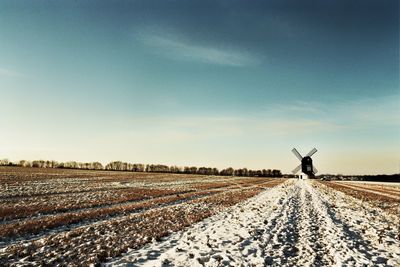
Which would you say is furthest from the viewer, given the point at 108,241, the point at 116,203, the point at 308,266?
the point at 116,203

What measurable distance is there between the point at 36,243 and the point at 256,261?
323 inches

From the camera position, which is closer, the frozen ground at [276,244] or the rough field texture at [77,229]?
the rough field texture at [77,229]

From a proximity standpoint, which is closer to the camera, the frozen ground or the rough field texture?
the rough field texture

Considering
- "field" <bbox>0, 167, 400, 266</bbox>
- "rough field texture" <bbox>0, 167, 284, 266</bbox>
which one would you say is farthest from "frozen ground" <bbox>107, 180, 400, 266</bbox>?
"rough field texture" <bbox>0, 167, 284, 266</bbox>

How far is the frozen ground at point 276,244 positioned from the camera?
10438 millimetres

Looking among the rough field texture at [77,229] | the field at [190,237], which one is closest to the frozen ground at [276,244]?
the field at [190,237]

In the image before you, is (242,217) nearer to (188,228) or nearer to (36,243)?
(188,228)

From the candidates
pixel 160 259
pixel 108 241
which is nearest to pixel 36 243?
pixel 108 241

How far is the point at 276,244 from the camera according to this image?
41.5 feet

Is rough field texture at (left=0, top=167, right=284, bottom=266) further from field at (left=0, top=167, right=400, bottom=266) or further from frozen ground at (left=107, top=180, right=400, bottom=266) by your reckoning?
frozen ground at (left=107, top=180, right=400, bottom=266)

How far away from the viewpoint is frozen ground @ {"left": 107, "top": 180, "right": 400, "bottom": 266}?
1044cm

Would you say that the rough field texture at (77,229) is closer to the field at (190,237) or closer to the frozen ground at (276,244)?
the field at (190,237)

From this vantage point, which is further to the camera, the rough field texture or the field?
the field

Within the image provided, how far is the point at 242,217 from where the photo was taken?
63.2 feet
